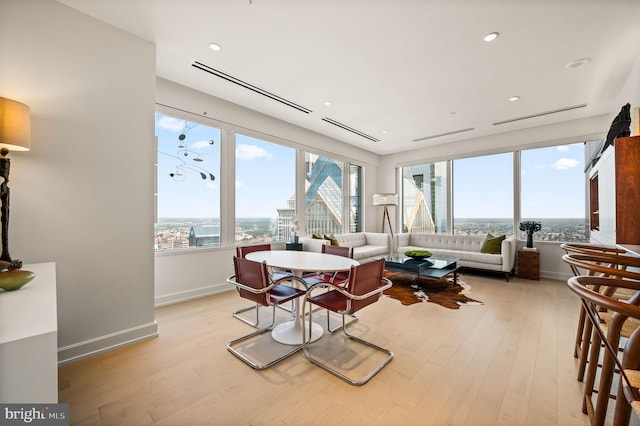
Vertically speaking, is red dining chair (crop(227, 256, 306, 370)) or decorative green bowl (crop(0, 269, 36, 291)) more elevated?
decorative green bowl (crop(0, 269, 36, 291))

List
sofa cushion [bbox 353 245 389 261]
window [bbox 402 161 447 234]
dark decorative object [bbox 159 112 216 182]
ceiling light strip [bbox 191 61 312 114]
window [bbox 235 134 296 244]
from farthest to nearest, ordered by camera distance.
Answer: window [bbox 402 161 447 234] → sofa cushion [bbox 353 245 389 261] → window [bbox 235 134 296 244] → dark decorative object [bbox 159 112 216 182] → ceiling light strip [bbox 191 61 312 114]

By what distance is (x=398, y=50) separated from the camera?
2.67 meters

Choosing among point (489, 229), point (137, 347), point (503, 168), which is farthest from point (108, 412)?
point (503, 168)

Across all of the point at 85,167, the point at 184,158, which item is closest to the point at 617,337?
the point at 85,167

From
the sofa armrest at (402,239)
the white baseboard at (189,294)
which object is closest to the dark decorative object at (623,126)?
the sofa armrest at (402,239)

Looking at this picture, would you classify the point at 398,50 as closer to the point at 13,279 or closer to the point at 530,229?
the point at 13,279

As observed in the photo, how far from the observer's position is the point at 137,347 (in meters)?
2.32

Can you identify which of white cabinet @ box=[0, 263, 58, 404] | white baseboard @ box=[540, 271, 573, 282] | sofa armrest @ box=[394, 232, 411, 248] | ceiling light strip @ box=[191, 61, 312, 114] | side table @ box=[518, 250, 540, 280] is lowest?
white baseboard @ box=[540, 271, 573, 282]

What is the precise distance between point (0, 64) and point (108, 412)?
2482 mm

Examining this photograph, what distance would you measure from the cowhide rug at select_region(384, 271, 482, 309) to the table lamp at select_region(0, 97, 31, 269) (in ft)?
12.4

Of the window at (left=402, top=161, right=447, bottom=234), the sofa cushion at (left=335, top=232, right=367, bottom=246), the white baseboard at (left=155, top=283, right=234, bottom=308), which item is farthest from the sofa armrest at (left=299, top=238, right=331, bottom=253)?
the window at (left=402, top=161, right=447, bottom=234)

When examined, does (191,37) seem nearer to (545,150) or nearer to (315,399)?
(315,399)

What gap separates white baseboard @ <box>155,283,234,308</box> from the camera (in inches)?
129

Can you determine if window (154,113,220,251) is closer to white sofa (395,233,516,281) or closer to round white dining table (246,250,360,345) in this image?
round white dining table (246,250,360,345)
